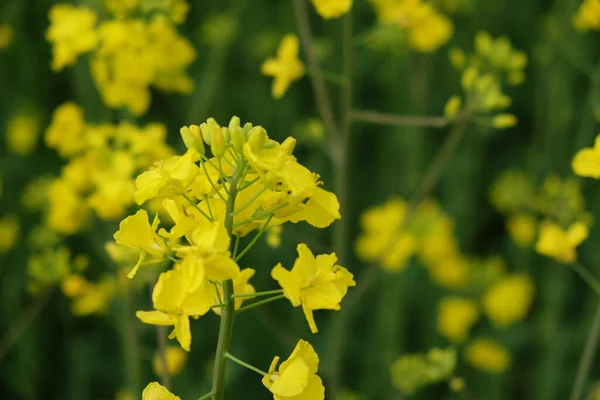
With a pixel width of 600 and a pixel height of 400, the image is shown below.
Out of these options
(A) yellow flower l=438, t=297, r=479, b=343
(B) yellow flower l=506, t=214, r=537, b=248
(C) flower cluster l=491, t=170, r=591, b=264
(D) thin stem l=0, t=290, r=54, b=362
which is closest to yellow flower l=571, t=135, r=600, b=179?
(C) flower cluster l=491, t=170, r=591, b=264

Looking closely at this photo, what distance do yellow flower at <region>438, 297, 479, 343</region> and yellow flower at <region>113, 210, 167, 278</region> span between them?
208 cm

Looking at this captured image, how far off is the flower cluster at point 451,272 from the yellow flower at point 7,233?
4.58 feet

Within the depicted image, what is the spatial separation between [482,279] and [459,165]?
56 centimetres

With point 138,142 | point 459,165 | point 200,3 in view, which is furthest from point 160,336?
point 200,3

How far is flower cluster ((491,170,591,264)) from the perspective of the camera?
1941 mm

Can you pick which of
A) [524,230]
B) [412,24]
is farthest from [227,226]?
[524,230]

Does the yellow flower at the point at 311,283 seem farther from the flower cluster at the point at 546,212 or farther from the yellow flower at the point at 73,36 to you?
the yellow flower at the point at 73,36

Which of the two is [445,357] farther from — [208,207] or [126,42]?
[126,42]

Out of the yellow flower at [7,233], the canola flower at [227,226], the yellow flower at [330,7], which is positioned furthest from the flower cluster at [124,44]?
the canola flower at [227,226]

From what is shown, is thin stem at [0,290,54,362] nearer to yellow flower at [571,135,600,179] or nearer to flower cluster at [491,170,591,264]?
flower cluster at [491,170,591,264]

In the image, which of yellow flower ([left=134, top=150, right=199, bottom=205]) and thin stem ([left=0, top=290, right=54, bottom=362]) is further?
thin stem ([left=0, top=290, right=54, bottom=362])

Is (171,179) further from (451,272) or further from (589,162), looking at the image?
(451,272)

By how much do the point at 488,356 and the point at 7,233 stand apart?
1.93 meters

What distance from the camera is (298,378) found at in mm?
1152
